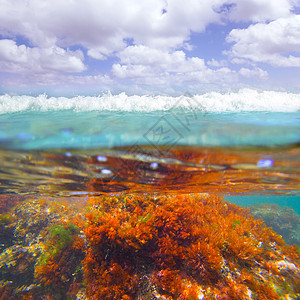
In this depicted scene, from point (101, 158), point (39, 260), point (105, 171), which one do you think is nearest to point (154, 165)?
point (101, 158)

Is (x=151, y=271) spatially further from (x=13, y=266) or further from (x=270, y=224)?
(x=270, y=224)

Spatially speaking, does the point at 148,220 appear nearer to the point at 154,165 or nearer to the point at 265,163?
the point at 154,165

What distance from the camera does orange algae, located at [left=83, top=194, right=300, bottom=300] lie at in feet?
17.5

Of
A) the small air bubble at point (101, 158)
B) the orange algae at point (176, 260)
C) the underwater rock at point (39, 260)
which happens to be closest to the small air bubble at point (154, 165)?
the small air bubble at point (101, 158)

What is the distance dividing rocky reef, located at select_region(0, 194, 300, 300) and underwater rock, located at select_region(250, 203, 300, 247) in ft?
45.0

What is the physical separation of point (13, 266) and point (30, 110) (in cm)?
846

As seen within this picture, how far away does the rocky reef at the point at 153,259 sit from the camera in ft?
17.7

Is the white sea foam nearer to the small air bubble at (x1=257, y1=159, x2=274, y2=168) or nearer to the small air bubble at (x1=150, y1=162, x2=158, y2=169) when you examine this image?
the small air bubble at (x1=150, y1=162, x2=158, y2=169)

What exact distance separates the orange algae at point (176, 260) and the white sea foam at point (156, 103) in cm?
673

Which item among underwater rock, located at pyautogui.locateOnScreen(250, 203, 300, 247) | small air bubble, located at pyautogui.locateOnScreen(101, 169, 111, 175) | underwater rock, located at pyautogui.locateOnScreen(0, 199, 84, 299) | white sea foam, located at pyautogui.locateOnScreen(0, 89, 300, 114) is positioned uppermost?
white sea foam, located at pyautogui.locateOnScreen(0, 89, 300, 114)

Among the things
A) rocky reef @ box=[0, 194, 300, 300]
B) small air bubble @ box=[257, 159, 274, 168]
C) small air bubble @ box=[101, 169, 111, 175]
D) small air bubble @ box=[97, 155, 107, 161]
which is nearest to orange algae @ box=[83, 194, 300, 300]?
rocky reef @ box=[0, 194, 300, 300]

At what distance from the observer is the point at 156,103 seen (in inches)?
446

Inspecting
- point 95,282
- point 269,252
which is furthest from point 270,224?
point 95,282

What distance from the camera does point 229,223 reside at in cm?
730
